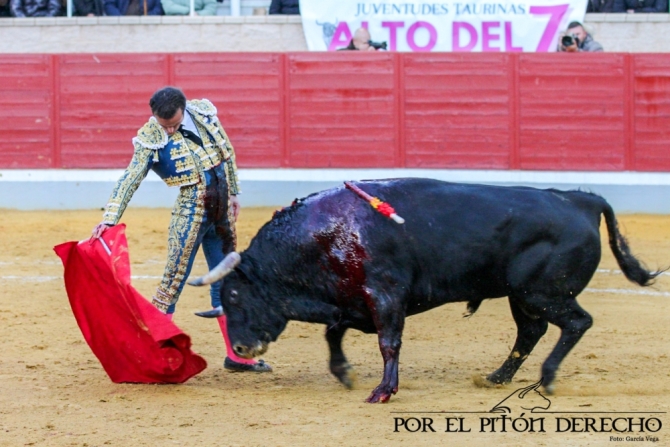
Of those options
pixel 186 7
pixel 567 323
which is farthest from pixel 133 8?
pixel 567 323

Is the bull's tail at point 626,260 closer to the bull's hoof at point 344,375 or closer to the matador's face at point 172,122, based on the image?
the bull's hoof at point 344,375

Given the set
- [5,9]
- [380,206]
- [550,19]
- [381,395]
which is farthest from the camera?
[5,9]

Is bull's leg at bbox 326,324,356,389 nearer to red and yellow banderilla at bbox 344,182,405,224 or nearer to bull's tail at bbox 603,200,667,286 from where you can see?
red and yellow banderilla at bbox 344,182,405,224

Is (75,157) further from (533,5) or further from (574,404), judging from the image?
(574,404)

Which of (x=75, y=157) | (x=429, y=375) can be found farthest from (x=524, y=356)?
(x=75, y=157)

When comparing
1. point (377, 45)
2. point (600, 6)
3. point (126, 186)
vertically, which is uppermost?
point (600, 6)

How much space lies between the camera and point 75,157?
10945 mm

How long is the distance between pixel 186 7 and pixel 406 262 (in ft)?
26.0

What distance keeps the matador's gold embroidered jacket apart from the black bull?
0.41 m

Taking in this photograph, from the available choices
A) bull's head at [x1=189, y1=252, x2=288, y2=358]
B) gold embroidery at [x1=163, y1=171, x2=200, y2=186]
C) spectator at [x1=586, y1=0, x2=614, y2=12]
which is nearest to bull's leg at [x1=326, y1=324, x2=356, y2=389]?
bull's head at [x1=189, y1=252, x2=288, y2=358]

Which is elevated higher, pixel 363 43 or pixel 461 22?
pixel 461 22

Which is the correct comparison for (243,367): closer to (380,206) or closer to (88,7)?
(380,206)

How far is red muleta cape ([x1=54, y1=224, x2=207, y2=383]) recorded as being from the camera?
4.50 meters

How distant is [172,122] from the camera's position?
14.6 feet
